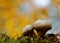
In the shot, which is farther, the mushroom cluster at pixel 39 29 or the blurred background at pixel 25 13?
the blurred background at pixel 25 13

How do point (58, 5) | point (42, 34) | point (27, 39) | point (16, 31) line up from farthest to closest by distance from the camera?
1. point (58, 5)
2. point (16, 31)
3. point (42, 34)
4. point (27, 39)

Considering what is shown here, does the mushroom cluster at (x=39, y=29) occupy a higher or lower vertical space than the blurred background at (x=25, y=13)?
lower

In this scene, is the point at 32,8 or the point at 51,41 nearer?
the point at 51,41

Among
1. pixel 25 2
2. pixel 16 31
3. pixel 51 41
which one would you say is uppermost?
pixel 25 2

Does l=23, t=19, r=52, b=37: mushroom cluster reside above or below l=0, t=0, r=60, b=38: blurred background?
below

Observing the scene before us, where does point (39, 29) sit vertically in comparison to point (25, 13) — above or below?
below

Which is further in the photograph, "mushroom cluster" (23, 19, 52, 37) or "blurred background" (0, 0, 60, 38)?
→ "blurred background" (0, 0, 60, 38)

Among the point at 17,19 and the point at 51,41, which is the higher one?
the point at 17,19

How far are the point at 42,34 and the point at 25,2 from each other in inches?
15.6

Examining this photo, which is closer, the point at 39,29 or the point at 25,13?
the point at 39,29

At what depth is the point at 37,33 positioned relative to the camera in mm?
922

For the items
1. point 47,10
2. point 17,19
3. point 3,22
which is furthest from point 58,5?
point 3,22

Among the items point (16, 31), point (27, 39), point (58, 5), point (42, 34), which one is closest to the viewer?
point (27, 39)

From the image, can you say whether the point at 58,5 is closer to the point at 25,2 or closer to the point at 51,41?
the point at 25,2
